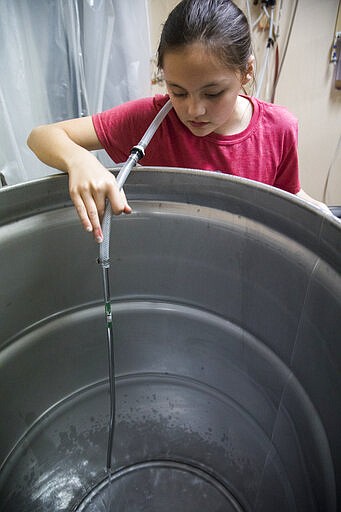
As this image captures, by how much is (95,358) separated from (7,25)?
0.70m

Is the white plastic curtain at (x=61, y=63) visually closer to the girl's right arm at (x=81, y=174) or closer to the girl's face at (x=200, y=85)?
the girl's right arm at (x=81, y=174)

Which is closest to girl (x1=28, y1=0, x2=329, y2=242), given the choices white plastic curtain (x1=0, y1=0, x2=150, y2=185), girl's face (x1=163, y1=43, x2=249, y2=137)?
girl's face (x1=163, y1=43, x2=249, y2=137)

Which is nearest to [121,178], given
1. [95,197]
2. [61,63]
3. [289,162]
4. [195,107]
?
[95,197]

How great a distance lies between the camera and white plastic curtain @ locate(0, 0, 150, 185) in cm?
75

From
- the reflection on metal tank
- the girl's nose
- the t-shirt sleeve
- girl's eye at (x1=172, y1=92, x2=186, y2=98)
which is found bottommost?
the reflection on metal tank

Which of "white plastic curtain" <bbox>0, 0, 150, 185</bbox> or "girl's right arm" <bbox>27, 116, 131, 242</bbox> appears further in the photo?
"white plastic curtain" <bbox>0, 0, 150, 185</bbox>

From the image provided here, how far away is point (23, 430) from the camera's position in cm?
67

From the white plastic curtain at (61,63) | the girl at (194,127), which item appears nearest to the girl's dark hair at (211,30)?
the girl at (194,127)

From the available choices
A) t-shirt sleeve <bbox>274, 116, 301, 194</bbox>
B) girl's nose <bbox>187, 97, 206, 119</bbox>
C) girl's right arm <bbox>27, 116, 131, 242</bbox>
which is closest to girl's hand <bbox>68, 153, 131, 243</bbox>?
girl's right arm <bbox>27, 116, 131, 242</bbox>

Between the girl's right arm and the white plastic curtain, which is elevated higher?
the white plastic curtain

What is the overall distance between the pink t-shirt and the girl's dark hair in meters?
0.13

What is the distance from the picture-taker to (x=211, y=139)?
0.65m

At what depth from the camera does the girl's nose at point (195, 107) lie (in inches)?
20.7

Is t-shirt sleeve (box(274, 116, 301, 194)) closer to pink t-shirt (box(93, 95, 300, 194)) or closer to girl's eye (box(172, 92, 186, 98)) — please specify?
pink t-shirt (box(93, 95, 300, 194))
